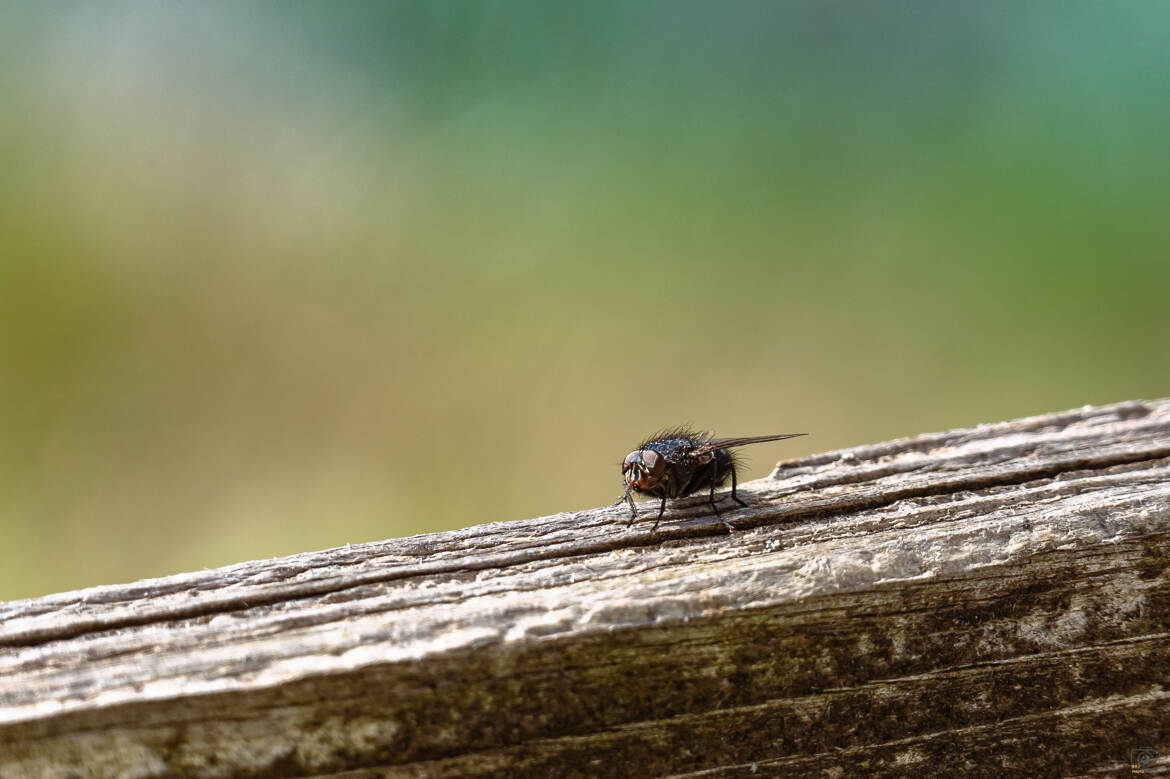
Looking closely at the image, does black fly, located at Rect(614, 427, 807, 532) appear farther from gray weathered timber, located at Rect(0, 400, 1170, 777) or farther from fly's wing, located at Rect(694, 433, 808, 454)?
gray weathered timber, located at Rect(0, 400, 1170, 777)

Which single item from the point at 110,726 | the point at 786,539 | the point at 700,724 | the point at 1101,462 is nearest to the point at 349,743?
the point at 110,726

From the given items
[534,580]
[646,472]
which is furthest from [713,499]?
[534,580]

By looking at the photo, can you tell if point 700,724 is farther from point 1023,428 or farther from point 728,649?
point 1023,428

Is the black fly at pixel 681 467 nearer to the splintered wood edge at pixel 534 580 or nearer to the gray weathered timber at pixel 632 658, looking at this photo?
the splintered wood edge at pixel 534 580

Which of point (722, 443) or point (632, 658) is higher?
point (722, 443)

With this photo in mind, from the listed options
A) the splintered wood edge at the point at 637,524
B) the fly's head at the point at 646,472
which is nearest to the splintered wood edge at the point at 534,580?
the splintered wood edge at the point at 637,524

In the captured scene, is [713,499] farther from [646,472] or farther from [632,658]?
[632,658]
